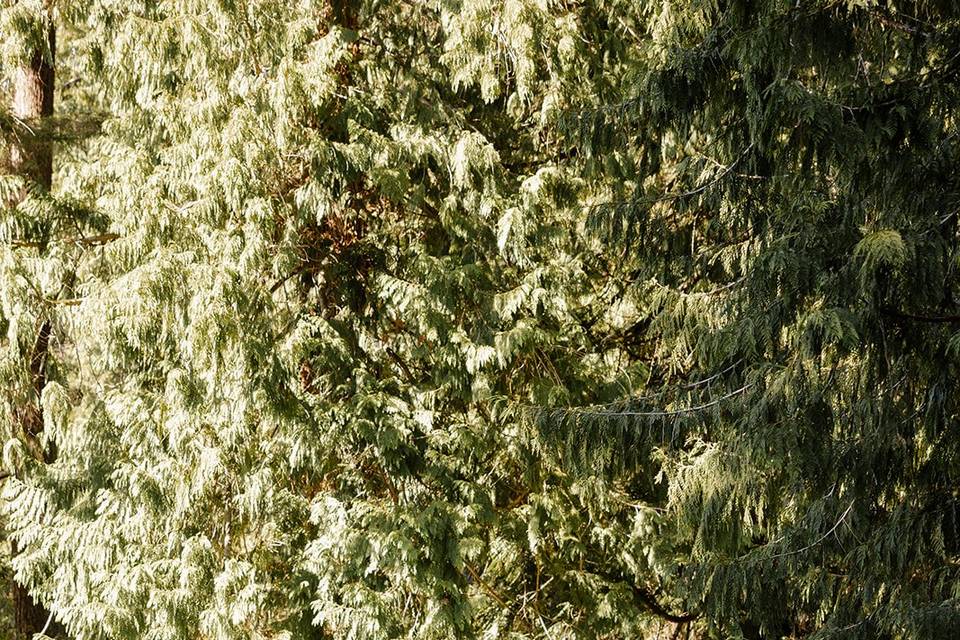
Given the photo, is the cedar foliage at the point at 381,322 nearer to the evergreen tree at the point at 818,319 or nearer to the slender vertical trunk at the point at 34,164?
the evergreen tree at the point at 818,319

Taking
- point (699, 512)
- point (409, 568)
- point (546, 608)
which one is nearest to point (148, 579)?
point (409, 568)

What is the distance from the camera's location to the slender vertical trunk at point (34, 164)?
7348 mm

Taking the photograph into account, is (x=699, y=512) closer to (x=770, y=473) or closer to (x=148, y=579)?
(x=770, y=473)

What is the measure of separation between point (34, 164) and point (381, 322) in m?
2.78

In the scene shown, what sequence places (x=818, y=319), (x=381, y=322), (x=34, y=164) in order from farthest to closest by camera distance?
1. (x=34, y=164)
2. (x=381, y=322)
3. (x=818, y=319)

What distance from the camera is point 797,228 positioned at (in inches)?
178

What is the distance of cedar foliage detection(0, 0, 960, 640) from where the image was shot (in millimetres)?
5547

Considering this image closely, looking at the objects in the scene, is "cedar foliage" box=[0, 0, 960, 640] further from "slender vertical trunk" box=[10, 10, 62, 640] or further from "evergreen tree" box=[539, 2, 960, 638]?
"slender vertical trunk" box=[10, 10, 62, 640]

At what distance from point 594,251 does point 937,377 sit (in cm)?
329

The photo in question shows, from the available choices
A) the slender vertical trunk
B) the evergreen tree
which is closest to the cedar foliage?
the evergreen tree

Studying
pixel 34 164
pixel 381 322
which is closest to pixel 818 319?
pixel 381 322

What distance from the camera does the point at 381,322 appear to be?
23.2 ft

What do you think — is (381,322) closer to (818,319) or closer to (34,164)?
(34,164)

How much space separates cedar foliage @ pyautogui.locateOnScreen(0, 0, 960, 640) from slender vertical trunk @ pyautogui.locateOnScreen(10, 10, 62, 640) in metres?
0.19
